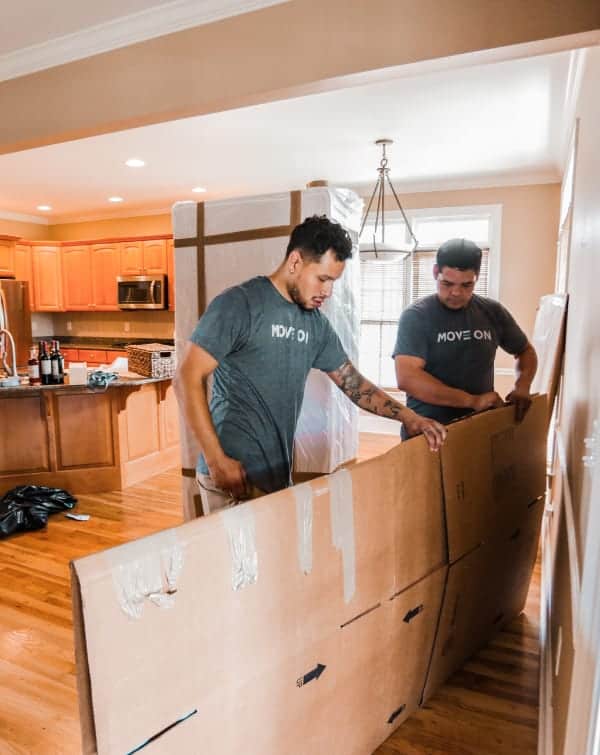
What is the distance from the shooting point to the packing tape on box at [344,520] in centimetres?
129

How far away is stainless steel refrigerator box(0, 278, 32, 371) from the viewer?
701cm

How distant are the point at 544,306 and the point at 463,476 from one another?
5.99 ft

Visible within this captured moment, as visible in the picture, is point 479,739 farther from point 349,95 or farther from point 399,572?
point 349,95

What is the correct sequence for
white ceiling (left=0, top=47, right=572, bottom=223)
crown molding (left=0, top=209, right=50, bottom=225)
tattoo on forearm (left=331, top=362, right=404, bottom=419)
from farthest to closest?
crown molding (left=0, top=209, right=50, bottom=225) < white ceiling (left=0, top=47, right=572, bottom=223) < tattoo on forearm (left=331, top=362, right=404, bottom=419)

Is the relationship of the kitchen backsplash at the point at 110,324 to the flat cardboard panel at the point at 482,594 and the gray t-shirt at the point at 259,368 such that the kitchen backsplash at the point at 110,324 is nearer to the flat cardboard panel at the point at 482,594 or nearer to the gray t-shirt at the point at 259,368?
the gray t-shirt at the point at 259,368

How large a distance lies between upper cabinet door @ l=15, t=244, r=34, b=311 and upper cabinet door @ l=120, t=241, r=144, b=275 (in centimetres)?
141

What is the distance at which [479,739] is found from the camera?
1777 millimetres

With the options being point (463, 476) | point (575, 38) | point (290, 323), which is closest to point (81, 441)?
point (290, 323)

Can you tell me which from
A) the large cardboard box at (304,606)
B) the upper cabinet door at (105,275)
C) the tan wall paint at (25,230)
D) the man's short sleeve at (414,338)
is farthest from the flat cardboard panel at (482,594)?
the tan wall paint at (25,230)

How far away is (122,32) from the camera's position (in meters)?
2.45

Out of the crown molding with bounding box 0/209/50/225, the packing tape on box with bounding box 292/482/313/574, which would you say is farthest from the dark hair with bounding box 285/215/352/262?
the crown molding with bounding box 0/209/50/225

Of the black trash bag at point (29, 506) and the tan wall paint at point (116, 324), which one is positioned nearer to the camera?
the black trash bag at point (29, 506)

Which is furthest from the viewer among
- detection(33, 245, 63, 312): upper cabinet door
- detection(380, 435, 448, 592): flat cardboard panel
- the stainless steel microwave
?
detection(33, 245, 63, 312): upper cabinet door

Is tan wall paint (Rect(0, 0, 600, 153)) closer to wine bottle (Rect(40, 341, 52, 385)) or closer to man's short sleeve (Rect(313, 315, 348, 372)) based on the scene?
man's short sleeve (Rect(313, 315, 348, 372))
